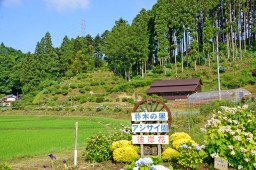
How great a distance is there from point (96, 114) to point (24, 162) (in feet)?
64.2

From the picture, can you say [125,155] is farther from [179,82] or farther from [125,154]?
[179,82]

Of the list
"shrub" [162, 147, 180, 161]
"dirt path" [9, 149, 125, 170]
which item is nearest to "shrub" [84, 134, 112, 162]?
"dirt path" [9, 149, 125, 170]

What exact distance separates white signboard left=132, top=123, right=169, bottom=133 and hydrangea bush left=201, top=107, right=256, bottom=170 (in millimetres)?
1201

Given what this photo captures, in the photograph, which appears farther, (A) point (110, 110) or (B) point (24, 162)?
(A) point (110, 110)

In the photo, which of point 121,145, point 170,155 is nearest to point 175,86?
point 121,145

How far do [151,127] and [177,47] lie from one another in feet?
144

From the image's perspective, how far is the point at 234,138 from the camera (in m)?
5.66

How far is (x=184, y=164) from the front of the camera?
20.8 ft

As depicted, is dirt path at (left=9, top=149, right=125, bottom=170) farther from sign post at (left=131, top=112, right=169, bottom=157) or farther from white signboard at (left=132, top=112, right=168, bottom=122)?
white signboard at (left=132, top=112, right=168, bottom=122)

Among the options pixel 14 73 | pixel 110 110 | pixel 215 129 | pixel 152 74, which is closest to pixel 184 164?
pixel 215 129

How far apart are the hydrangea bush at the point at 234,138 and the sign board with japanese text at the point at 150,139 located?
1286 mm

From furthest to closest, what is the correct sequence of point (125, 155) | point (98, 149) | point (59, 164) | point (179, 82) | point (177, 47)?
point (177, 47), point (179, 82), point (98, 149), point (59, 164), point (125, 155)

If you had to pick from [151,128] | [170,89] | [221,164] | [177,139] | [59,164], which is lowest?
[59,164]

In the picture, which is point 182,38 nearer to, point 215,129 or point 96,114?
point 96,114
